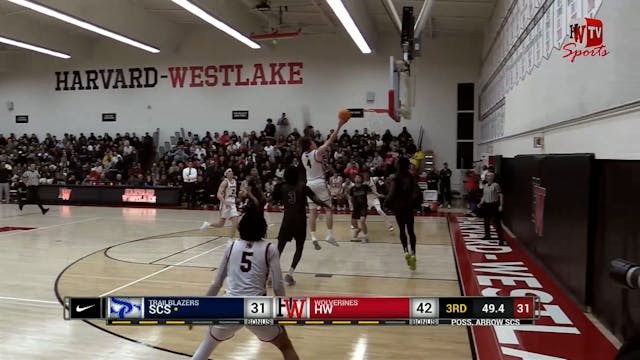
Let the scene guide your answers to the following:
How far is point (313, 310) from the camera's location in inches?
98.6

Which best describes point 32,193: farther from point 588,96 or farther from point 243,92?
point 588,96

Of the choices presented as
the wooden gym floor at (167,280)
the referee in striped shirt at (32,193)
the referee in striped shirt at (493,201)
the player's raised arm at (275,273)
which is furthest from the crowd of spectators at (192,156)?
the player's raised arm at (275,273)

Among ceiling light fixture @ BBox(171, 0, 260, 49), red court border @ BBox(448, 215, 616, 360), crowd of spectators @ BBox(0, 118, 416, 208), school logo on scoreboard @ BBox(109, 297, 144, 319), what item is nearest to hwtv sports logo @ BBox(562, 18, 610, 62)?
red court border @ BBox(448, 215, 616, 360)

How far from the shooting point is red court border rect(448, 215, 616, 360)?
14.4 feet

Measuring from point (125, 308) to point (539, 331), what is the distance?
4.22 meters

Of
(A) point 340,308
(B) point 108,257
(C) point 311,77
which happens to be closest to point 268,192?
(C) point 311,77

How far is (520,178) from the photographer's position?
32.3 ft

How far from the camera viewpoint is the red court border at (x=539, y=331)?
439 cm

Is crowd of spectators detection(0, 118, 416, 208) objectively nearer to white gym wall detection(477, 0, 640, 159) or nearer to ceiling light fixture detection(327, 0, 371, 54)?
ceiling light fixture detection(327, 0, 371, 54)

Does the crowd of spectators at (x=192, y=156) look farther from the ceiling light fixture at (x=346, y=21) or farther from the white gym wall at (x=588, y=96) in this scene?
the white gym wall at (x=588, y=96)

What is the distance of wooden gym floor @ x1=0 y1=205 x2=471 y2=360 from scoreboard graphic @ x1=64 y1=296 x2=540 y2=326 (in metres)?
1.96

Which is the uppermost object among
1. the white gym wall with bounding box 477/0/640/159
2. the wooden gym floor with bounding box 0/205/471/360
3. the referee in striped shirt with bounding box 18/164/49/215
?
the white gym wall with bounding box 477/0/640/159

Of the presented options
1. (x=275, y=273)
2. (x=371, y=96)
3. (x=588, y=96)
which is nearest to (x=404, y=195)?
(x=588, y=96)

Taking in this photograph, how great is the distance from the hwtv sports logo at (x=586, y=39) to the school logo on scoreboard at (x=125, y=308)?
5.53 m
